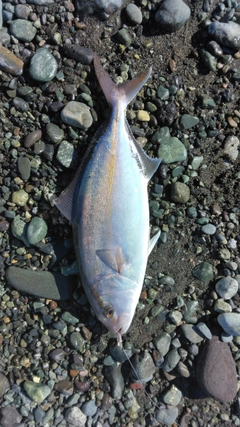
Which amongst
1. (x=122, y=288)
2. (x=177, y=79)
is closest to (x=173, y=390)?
(x=122, y=288)

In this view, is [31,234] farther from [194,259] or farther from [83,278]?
[194,259]

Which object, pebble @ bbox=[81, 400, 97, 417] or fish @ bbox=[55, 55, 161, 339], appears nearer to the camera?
fish @ bbox=[55, 55, 161, 339]

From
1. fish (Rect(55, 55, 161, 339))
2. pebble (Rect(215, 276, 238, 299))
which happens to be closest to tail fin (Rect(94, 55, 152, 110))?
fish (Rect(55, 55, 161, 339))

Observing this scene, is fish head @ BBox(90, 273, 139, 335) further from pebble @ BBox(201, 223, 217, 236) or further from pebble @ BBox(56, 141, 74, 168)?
pebble @ BBox(56, 141, 74, 168)

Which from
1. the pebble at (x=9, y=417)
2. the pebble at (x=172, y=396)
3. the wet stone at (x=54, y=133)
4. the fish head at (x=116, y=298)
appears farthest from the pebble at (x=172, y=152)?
the pebble at (x=9, y=417)

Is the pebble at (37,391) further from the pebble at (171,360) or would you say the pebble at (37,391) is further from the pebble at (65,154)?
the pebble at (65,154)

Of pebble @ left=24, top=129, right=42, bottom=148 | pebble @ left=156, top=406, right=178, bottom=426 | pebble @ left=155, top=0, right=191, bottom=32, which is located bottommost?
pebble @ left=156, top=406, right=178, bottom=426

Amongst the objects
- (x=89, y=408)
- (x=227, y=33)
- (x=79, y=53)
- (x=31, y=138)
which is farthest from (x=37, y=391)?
(x=227, y=33)
